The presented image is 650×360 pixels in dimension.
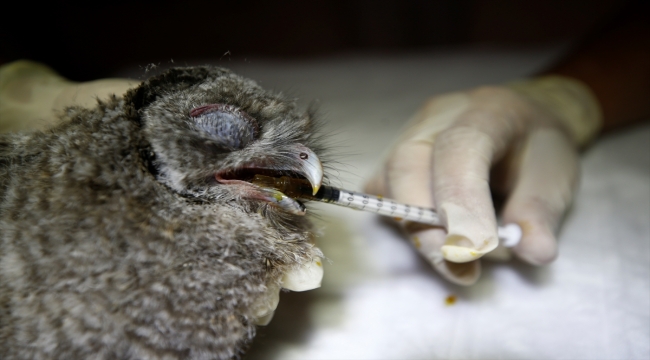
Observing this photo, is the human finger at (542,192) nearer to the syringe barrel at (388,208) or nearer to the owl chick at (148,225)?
the syringe barrel at (388,208)

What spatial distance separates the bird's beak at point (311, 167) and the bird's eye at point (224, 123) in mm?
110

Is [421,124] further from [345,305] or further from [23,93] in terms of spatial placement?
[23,93]

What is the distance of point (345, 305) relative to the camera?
1203 mm

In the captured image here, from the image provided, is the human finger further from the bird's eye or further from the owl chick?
the bird's eye

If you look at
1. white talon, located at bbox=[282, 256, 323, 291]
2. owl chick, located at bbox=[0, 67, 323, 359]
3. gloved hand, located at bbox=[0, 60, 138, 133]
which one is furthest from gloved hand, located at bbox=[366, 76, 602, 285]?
gloved hand, located at bbox=[0, 60, 138, 133]

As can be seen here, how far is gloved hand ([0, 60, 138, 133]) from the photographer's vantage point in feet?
3.72

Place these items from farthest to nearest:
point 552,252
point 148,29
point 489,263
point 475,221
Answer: point 148,29 < point 489,263 < point 552,252 < point 475,221

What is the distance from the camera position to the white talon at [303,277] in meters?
0.92

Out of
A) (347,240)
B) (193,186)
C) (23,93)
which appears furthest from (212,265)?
(23,93)

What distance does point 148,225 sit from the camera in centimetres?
73

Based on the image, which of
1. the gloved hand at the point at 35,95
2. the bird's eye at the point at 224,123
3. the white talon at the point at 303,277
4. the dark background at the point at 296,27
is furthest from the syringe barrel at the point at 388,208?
the dark background at the point at 296,27

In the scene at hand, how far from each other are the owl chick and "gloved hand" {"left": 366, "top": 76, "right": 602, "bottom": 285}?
43cm

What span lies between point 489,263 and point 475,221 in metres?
0.35

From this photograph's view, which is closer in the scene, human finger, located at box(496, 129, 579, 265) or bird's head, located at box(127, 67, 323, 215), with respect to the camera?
bird's head, located at box(127, 67, 323, 215)
